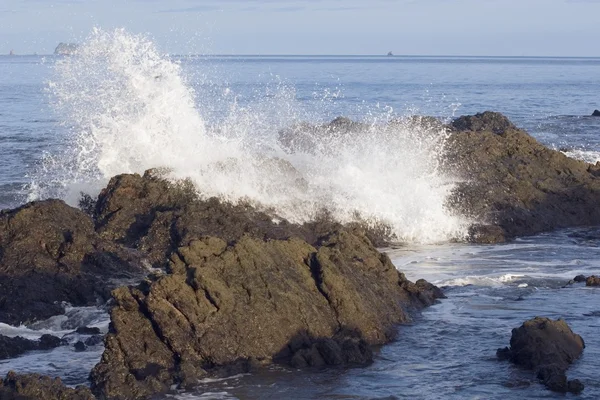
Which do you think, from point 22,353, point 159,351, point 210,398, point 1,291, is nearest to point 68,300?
point 1,291

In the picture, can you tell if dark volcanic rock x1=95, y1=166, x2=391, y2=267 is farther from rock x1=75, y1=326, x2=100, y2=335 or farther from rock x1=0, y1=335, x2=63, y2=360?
rock x1=0, y1=335, x2=63, y2=360

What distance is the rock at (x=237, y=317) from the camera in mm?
9062

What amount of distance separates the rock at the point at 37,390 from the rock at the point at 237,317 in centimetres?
46

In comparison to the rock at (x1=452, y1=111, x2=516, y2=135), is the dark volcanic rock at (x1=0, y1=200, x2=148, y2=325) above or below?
below

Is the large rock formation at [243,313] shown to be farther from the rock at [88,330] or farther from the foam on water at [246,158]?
the foam on water at [246,158]

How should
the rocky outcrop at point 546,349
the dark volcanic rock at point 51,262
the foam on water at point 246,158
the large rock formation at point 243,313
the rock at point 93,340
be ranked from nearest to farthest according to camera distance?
the rocky outcrop at point 546,349
the large rock formation at point 243,313
the rock at point 93,340
the dark volcanic rock at point 51,262
the foam on water at point 246,158

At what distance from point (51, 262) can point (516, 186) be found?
8478mm

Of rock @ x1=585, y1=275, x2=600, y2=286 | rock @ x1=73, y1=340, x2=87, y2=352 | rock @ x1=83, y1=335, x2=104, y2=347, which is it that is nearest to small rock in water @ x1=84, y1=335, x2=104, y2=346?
rock @ x1=83, y1=335, x2=104, y2=347

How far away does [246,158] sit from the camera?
1586 cm

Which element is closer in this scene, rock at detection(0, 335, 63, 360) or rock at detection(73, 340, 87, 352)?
rock at detection(0, 335, 63, 360)

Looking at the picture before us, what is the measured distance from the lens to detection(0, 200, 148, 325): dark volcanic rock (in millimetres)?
11109

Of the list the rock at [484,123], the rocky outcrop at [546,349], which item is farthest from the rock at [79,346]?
the rock at [484,123]

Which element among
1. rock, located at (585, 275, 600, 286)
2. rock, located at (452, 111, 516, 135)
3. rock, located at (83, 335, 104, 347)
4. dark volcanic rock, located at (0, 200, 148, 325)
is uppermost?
rock, located at (452, 111, 516, 135)

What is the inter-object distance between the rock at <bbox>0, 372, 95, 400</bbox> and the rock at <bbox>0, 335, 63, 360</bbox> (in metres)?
1.55
